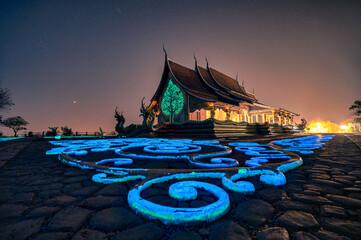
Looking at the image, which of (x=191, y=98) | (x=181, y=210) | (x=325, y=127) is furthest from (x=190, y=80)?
(x=325, y=127)

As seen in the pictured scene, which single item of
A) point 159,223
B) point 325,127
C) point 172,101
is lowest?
point 325,127

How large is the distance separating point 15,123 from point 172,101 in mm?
30970

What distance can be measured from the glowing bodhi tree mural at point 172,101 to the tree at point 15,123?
1142 inches

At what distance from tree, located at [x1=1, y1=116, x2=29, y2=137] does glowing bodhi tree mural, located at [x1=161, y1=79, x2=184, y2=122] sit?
29006 mm

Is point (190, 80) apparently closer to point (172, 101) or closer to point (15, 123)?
point (172, 101)

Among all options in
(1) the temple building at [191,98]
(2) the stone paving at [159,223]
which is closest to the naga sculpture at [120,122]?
(1) the temple building at [191,98]

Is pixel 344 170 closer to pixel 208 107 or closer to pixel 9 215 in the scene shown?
pixel 9 215

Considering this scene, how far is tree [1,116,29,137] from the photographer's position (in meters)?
27.4

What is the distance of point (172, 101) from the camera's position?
54.2 feet

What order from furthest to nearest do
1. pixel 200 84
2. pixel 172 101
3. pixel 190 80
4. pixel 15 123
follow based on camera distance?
pixel 15 123, pixel 200 84, pixel 190 80, pixel 172 101

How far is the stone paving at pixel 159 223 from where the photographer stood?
0.73 metres

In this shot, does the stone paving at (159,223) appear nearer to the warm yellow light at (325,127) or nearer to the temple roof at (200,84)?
the temple roof at (200,84)

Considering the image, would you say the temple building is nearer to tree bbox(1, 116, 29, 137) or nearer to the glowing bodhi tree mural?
the glowing bodhi tree mural

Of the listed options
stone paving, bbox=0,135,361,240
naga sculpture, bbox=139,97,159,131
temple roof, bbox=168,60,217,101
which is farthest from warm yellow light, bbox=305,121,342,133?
stone paving, bbox=0,135,361,240
